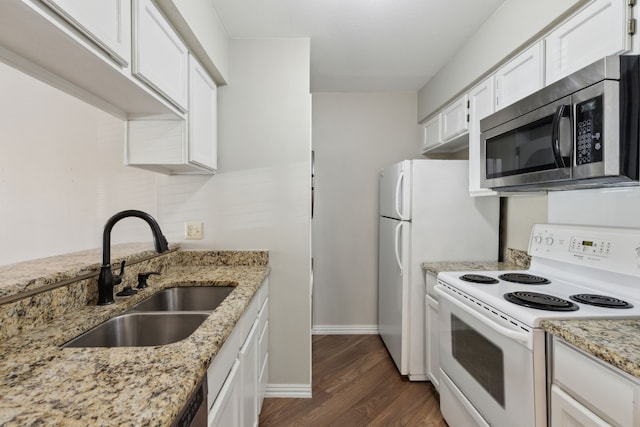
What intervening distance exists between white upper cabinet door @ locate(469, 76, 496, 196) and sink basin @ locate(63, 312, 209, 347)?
73.0 inches

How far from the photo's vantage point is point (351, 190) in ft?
11.1

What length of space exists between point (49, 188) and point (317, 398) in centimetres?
205

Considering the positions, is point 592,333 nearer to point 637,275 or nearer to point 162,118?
point 637,275

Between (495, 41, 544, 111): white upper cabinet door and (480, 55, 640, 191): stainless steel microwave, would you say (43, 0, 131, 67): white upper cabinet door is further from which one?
(495, 41, 544, 111): white upper cabinet door

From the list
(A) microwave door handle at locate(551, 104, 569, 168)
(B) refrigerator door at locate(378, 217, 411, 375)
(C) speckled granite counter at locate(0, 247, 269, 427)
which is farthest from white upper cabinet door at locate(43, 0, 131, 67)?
(B) refrigerator door at locate(378, 217, 411, 375)

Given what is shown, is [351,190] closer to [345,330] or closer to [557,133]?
[345,330]

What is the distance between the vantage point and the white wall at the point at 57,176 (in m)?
1.55

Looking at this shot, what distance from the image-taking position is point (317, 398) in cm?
224

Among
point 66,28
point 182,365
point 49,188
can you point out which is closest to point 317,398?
point 182,365

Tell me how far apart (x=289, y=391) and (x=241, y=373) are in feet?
3.38

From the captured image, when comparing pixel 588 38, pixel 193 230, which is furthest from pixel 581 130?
pixel 193 230

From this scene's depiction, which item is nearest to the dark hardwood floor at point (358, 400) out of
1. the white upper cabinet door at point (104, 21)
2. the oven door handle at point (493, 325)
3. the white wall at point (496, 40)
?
the oven door handle at point (493, 325)

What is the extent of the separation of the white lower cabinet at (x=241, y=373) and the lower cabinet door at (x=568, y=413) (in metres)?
1.15

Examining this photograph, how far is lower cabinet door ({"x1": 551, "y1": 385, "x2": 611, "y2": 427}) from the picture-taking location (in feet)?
3.29
